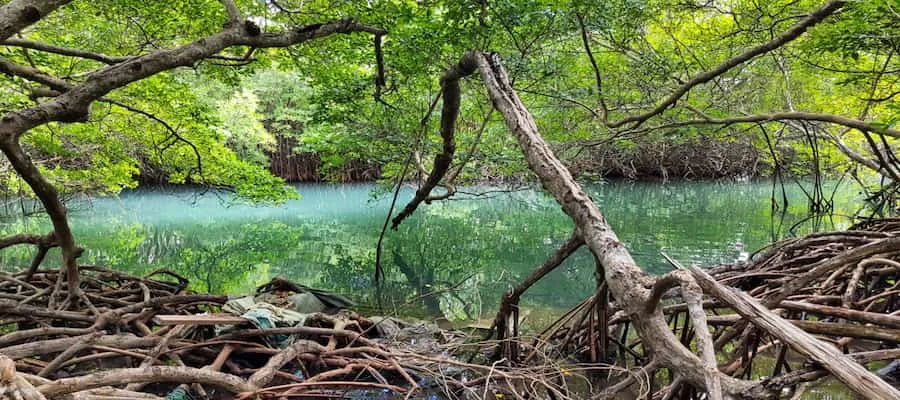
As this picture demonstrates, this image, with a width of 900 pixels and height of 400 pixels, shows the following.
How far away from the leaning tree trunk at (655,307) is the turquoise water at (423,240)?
2781 millimetres

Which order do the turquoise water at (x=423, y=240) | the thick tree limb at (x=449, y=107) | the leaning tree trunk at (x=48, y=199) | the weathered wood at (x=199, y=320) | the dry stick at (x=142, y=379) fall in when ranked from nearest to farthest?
the dry stick at (x=142, y=379)
the leaning tree trunk at (x=48, y=199)
the weathered wood at (x=199, y=320)
the thick tree limb at (x=449, y=107)
the turquoise water at (x=423, y=240)

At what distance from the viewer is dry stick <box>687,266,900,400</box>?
3.29ft

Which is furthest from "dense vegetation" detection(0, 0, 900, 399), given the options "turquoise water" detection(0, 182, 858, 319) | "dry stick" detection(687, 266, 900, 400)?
"turquoise water" detection(0, 182, 858, 319)

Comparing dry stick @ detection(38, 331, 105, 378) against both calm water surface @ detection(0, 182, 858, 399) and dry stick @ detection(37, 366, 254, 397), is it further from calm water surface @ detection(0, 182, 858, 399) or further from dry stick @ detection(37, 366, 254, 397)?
calm water surface @ detection(0, 182, 858, 399)

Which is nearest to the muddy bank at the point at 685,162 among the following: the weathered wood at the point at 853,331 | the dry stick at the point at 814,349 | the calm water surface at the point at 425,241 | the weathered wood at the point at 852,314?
the calm water surface at the point at 425,241

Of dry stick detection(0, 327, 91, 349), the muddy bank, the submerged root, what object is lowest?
dry stick detection(0, 327, 91, 349)

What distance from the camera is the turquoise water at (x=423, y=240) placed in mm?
7684

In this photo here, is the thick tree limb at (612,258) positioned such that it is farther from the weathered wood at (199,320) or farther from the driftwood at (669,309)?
the weathered wood at (199,320)

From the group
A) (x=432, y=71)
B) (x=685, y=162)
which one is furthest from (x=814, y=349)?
(x=685, y=162)

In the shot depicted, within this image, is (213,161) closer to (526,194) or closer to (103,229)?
(103,229)

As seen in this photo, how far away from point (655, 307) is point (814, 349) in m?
0.51

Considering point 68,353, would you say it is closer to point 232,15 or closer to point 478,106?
point 232,15

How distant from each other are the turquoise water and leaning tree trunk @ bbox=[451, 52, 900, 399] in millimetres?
2781

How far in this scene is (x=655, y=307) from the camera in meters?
1.57
